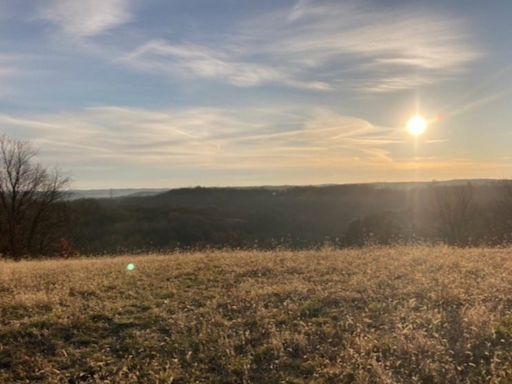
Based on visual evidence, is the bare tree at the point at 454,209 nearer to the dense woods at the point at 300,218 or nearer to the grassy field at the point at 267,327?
the dense woods at the point at 300,218

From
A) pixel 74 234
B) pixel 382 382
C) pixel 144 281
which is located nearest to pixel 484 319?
pixel 382 382

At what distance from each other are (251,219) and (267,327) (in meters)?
101

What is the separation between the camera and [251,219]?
352ft

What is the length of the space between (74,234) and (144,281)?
46168 mm

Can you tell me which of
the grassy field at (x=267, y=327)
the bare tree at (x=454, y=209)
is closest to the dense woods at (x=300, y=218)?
the bare tree at (x=454, y=209)

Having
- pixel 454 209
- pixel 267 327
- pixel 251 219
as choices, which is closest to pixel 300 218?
pixel 251 219

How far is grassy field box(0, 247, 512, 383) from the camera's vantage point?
17.4ft

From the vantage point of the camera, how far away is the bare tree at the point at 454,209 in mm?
53438

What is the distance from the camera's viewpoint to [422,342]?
223 inches

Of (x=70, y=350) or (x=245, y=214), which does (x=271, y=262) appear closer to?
(x=70, y=350)

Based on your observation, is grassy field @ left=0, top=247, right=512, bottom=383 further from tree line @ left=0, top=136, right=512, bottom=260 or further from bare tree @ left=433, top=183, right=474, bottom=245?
bare tree @ left=433, top=183, right=474, bottom=245

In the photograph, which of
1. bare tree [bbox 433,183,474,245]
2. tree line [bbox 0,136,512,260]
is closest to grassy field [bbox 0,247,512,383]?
tree line [bbox 0,136,512,260]

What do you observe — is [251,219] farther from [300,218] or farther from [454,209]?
[454,209]

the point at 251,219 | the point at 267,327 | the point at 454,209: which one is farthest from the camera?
the point at 251,219
